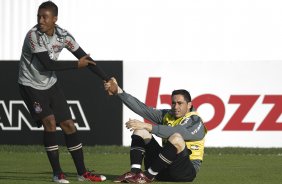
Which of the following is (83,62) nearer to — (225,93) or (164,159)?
(164,159)

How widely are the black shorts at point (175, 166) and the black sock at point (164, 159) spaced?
103mm

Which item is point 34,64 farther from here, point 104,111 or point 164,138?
point 104,111

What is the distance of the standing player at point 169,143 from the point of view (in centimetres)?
1268

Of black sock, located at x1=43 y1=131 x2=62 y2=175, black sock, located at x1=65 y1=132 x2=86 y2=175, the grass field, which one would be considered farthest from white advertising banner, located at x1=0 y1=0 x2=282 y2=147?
black sock, located at x1=43 y1=131 x2=62 y2=175

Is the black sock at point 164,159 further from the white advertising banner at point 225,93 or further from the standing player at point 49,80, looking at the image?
the white advertising banner at point 225,93

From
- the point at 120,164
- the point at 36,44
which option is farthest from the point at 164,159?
the point at 120,164

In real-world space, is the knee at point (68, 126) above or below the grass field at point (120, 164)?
above

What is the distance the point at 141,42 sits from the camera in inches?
1000

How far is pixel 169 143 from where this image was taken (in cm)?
1266

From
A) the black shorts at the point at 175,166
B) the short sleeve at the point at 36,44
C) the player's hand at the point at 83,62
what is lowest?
the black shorts at the point at 175,166

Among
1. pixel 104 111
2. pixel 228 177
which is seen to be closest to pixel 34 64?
pixel 228 177

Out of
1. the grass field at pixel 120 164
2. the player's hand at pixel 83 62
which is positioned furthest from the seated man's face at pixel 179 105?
the player's hand at pixel 83 62

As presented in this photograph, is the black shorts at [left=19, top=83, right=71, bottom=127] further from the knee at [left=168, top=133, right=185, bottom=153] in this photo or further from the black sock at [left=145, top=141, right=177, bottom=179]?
the knee at [left=168, top=133, right=185, bottom=153]

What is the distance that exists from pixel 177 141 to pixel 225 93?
313 inches
